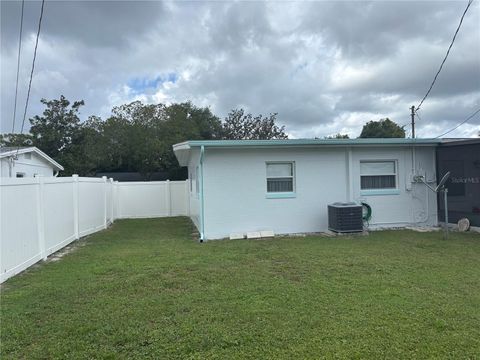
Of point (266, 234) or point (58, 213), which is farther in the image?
point (266, 234)

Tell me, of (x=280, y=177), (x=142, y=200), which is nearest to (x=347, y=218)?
(x=280, y=177)

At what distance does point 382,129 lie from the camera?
38156 millimetres

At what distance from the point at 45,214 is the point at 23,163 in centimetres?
1361

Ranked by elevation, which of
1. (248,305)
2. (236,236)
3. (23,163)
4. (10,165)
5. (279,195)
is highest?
(23,163)

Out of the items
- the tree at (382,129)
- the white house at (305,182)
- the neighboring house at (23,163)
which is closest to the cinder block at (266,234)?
the white house at (305,182)

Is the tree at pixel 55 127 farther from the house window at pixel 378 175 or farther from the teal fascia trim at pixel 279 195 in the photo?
the house window at pixel 378 175

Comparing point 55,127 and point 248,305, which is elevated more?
point 55,127

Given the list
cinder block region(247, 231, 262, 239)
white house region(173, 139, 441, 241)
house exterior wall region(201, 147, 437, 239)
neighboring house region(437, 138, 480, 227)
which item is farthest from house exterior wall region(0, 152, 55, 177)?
neighboring house region(437, 138, 480, 227)

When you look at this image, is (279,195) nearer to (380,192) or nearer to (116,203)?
(380,192)

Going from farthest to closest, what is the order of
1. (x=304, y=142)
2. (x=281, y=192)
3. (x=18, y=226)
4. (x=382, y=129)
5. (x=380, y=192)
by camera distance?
(x=382, y=129) → (x=380, y=192) → (x=281, y=192) → (x=304, y=142) → (x=18, y=226)

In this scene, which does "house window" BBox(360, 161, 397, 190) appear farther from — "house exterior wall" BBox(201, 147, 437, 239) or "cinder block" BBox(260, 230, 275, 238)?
"cinder block" BBox(260, 230, 275, 238)

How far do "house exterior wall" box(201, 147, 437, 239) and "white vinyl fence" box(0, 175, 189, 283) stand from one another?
3499 mm

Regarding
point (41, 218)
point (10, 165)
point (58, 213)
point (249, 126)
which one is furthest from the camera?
point (249, 126)

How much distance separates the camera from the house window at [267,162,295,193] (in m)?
11.3
